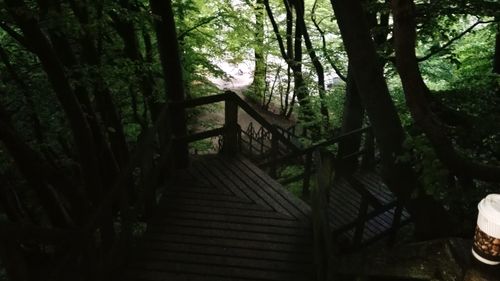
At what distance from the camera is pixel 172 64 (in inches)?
280

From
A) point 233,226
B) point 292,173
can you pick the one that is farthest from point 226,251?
point 292,173

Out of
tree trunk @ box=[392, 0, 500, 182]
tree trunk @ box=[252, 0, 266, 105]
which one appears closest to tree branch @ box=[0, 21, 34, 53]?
tree trunk @ box=[392, 0, 500, 182]

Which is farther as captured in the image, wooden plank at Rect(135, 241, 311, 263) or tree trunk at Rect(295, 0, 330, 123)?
tree trunk at Rect(295, 0, 330, 123)

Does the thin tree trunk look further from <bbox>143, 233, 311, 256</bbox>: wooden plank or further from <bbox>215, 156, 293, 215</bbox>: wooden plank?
<bbox>215, 156, 293, 215</bbox>: wooden plank

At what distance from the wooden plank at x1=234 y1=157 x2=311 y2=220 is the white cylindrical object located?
4.03 metres

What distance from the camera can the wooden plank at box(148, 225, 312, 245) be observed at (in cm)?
583

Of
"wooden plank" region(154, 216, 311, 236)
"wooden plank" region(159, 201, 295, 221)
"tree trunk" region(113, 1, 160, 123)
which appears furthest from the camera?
"tree trunk" region(113, 1, 160, 123)

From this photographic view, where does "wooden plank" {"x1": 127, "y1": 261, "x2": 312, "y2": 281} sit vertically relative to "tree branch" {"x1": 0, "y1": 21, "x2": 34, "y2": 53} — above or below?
below

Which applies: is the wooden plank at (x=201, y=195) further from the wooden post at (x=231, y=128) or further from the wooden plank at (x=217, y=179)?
the wooden post at (x=231, y=128)

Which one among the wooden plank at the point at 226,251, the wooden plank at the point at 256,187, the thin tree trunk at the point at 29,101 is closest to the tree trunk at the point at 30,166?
the thin tree trunk at the point at 29,101

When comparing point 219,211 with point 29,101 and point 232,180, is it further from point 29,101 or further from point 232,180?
point 29,101

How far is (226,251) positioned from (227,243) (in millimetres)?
179

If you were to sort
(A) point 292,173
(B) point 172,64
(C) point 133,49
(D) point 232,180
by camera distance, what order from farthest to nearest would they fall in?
(A) point 292,173 → (C) point 133,49 → (D) point 232,180 → (B) point 172,64

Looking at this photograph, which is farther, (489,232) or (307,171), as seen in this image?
(307,171)
